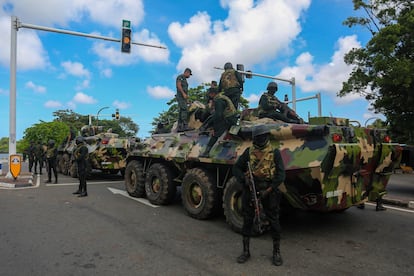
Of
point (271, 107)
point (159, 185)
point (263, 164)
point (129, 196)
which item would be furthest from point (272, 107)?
point (129, 196)

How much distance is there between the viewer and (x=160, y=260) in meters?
4.51

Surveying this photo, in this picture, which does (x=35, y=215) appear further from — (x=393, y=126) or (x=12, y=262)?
(x=393, y=126)

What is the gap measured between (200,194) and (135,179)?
3.04 metres

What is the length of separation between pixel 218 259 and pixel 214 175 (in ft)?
7.71

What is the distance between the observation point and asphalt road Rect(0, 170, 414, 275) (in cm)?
426

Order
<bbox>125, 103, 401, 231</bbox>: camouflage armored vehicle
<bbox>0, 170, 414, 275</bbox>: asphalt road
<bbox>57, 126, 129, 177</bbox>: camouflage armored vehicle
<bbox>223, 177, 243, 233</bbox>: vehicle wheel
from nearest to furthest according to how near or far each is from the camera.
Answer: <bbox>0, 170, 414, 275</bbox>: asphalt road, <bbox>125, 103, 401, 231</bbox>: camouflage armored vehicle, <bbox>223, 177, 243, 233</bbox>: vehicle wheel, <bbox>57, 126, 129, 177</bbox>: camouflage armored vehicle

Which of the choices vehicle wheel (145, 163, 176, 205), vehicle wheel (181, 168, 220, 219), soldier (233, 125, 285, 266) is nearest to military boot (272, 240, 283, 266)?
soldier (233, 125, 285, 266)

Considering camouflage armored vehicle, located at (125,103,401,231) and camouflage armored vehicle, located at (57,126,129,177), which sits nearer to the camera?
camouflage armored vehicle, located at (125,103,401,231)

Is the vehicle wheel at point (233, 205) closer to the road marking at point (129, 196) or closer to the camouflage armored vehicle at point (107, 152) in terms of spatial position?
the road marking at point (129, 196)

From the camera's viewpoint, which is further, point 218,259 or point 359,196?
point 359,196

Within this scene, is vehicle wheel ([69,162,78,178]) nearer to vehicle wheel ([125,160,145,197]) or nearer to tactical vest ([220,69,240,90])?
vehicle wheel ([125,160,145,197])

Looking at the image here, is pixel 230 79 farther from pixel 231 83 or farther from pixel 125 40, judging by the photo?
pixel 125 40

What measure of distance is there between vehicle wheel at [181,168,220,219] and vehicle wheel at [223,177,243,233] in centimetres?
68

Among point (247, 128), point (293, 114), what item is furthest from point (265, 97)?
point (247, 128)
